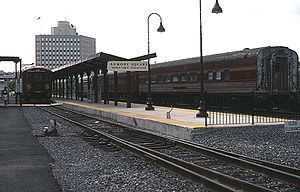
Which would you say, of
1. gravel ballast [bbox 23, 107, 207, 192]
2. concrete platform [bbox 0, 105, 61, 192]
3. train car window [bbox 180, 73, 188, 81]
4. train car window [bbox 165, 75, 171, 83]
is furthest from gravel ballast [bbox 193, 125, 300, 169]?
train car window [bbox 165, 75, 171, 83]

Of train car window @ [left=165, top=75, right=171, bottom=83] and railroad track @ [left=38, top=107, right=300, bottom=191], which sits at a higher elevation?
train car window @ [left=165, top=75, right=171, bottom=83]

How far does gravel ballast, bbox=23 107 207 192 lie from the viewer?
24.4 feet

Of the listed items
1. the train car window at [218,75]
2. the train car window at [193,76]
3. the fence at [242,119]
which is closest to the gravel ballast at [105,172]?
the fence at [242,119]

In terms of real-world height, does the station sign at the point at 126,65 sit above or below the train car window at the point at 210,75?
above

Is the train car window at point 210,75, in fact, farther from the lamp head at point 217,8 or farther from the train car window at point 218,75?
the lamp head at point 217,8

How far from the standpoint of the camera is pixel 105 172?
880 centimetres

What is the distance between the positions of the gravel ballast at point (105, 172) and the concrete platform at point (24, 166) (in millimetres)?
215

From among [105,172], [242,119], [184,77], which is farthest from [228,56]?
[105,172]

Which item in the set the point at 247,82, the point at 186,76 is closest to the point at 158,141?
the point at 247,82

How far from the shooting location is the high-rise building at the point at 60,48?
354 feet

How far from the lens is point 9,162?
9938mm

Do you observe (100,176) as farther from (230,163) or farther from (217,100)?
(217,100)

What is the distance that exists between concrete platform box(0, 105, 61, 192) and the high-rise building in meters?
93.5

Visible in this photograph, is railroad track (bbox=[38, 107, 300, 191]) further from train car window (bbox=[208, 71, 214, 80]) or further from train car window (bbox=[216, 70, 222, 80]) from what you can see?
train car window (bbox=[208, 71, 214, 80])
